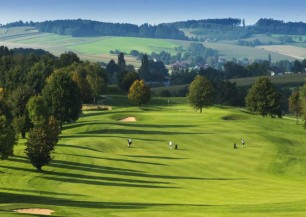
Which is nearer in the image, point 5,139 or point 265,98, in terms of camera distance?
point 5,139

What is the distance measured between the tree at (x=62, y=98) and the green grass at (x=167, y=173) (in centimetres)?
413

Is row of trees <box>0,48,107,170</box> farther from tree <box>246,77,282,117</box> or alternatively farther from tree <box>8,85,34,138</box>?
tree <box>246,77,282,117</box>

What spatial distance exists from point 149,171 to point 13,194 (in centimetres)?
2090

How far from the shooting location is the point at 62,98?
104m

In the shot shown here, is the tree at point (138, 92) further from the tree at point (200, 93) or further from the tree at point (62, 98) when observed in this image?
the tree at point (62, 98)

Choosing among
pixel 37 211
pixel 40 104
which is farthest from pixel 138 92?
pixel 37 211

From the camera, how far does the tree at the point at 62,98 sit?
10325 cm

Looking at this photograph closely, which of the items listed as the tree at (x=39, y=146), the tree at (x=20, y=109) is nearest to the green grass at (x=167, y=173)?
the tree at (x=39, y=146)

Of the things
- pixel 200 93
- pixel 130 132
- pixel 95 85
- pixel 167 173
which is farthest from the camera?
pixel 95 85

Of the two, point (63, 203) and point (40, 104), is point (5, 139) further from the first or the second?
point (40, 104)

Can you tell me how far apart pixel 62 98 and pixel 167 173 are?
1615 inches

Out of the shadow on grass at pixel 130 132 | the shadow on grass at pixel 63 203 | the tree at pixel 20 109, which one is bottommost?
the shadow on grass at pixel 130 132

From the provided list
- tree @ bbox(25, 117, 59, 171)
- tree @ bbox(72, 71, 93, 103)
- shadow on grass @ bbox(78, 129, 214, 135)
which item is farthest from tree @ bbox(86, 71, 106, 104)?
tree @ bbox(25, 117, 59, 171)

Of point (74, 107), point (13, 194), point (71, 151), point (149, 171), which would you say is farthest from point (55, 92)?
point (13, 194)
